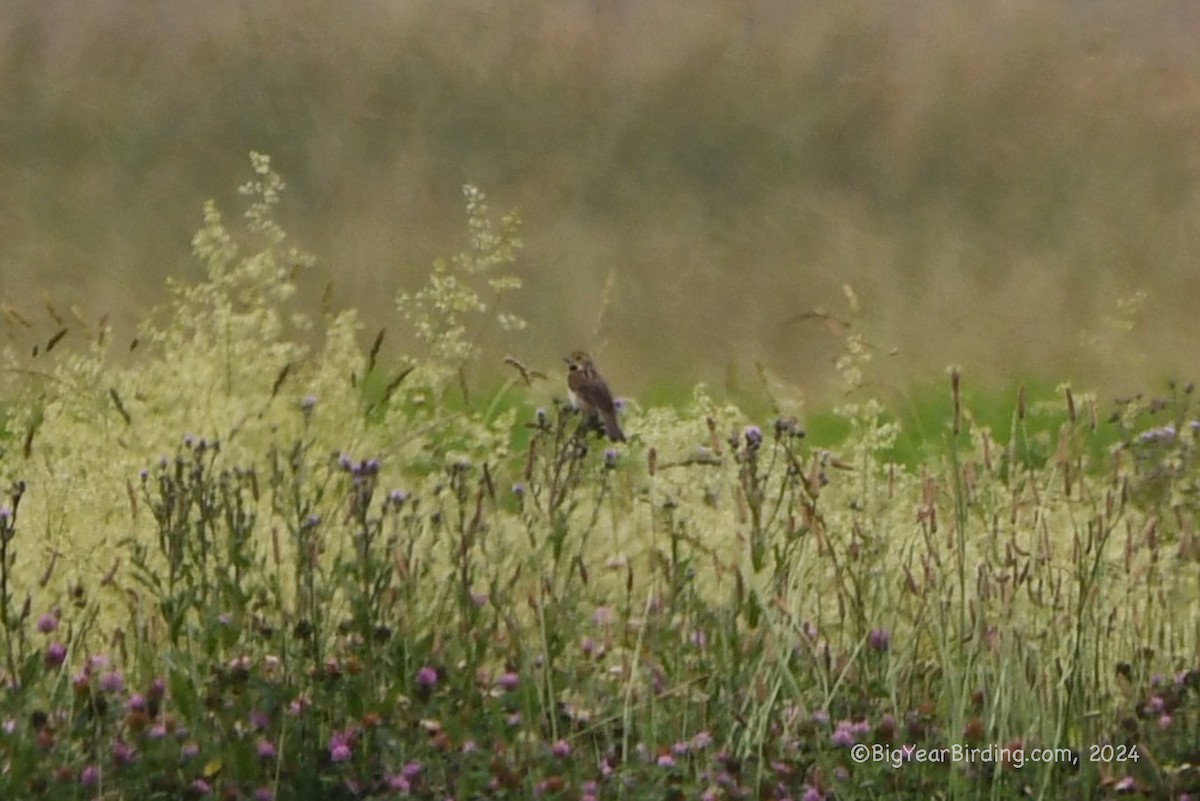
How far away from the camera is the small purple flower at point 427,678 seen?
322 cm

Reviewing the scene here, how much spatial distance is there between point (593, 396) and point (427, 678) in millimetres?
1940

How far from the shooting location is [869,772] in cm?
311

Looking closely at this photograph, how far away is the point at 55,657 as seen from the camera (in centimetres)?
316

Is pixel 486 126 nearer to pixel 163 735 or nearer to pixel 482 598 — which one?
pixel 482 598

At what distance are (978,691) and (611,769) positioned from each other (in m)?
0.66

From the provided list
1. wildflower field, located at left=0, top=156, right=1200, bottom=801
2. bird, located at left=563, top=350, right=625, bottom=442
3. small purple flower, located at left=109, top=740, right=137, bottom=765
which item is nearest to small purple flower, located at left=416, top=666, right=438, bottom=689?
wildflower field, located at left=0, top=156, right=1200, bottom=801

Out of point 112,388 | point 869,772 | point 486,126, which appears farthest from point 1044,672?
point 486,126

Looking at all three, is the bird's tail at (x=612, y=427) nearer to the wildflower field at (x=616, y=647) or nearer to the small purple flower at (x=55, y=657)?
the wildflower field at (x=616, y=647)

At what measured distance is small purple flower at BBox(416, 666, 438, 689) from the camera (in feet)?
10.6

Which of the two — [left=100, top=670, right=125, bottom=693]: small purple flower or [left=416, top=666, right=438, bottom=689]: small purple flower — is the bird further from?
[left=100, top=670, right=125, bottom=693]: small purple flower

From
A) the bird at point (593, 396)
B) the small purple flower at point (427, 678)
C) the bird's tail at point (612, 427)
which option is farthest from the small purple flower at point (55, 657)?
the bird's tail at point (612, 427)

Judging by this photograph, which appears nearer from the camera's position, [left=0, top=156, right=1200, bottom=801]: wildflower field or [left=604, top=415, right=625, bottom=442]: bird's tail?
[left=0, top=156, right=1200, bottom=801]: wildflower field

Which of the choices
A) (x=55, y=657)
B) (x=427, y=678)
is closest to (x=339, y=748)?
(x=427, y=678)

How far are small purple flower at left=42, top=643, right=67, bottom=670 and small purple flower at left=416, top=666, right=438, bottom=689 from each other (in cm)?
56
